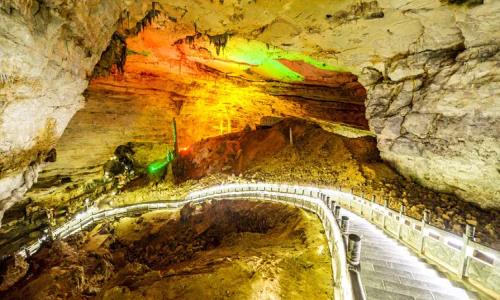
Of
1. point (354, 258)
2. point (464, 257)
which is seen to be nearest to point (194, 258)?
point (354, 258)

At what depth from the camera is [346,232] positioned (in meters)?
5.78

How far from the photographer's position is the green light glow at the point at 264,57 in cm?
1232

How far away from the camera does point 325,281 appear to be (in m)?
6.22

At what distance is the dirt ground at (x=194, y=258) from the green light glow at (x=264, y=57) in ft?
27.9

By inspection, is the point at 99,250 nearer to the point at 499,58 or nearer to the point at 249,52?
the point at 249,52

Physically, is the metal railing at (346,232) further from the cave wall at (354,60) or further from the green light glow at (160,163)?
the green light glow at (160,163)

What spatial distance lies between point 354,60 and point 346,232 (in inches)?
368

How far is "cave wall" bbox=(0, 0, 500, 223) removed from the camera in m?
7.96

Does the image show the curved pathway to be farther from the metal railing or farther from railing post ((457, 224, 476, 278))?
the metal railing

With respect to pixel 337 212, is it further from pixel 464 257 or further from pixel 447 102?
pixel 447 102

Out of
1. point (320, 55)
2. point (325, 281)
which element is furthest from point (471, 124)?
point (325, 281)

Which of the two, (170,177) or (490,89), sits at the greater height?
(490,89)

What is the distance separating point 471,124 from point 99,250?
19383 mm

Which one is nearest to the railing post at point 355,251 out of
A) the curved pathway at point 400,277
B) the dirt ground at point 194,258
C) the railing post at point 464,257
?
the curved pathway at point 400,277
